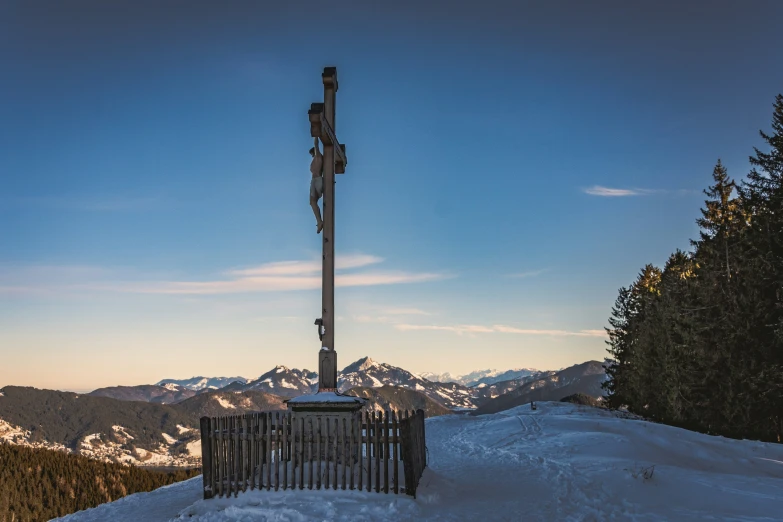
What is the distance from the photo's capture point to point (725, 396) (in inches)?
1101

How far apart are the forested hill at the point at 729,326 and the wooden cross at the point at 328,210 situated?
1852 cm

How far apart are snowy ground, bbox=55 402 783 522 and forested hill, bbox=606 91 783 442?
8275 mm

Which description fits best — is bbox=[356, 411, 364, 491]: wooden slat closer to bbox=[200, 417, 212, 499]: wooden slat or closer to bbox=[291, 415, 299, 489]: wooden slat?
bbox=[291, 415, 299, 489]: wooden slat

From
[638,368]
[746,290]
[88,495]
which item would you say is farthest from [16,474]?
[638,368]

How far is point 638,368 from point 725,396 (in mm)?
10425

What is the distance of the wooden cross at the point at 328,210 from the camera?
40.8 ft

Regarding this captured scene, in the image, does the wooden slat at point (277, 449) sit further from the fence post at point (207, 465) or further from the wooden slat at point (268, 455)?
the fence post at point (207, 465)

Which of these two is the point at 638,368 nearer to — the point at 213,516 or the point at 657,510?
the point at 657,510

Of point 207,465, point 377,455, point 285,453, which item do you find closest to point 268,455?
point 285,453

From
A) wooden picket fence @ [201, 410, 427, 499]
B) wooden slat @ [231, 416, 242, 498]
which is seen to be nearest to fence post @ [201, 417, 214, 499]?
wooden picket fence @ [201, 410, 427, 499]

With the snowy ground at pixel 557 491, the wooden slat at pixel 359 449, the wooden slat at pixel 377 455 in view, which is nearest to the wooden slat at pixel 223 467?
the snowy ground at pixel 557 491

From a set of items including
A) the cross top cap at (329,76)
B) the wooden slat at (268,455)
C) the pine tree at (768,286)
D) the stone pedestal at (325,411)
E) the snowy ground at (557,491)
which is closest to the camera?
the snowy ground at (557,491)

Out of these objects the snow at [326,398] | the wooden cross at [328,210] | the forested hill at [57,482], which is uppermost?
the wooden cross at [328,210]

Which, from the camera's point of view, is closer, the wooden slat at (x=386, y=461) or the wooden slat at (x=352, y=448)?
the wooden slat at (x=386, y=461)
